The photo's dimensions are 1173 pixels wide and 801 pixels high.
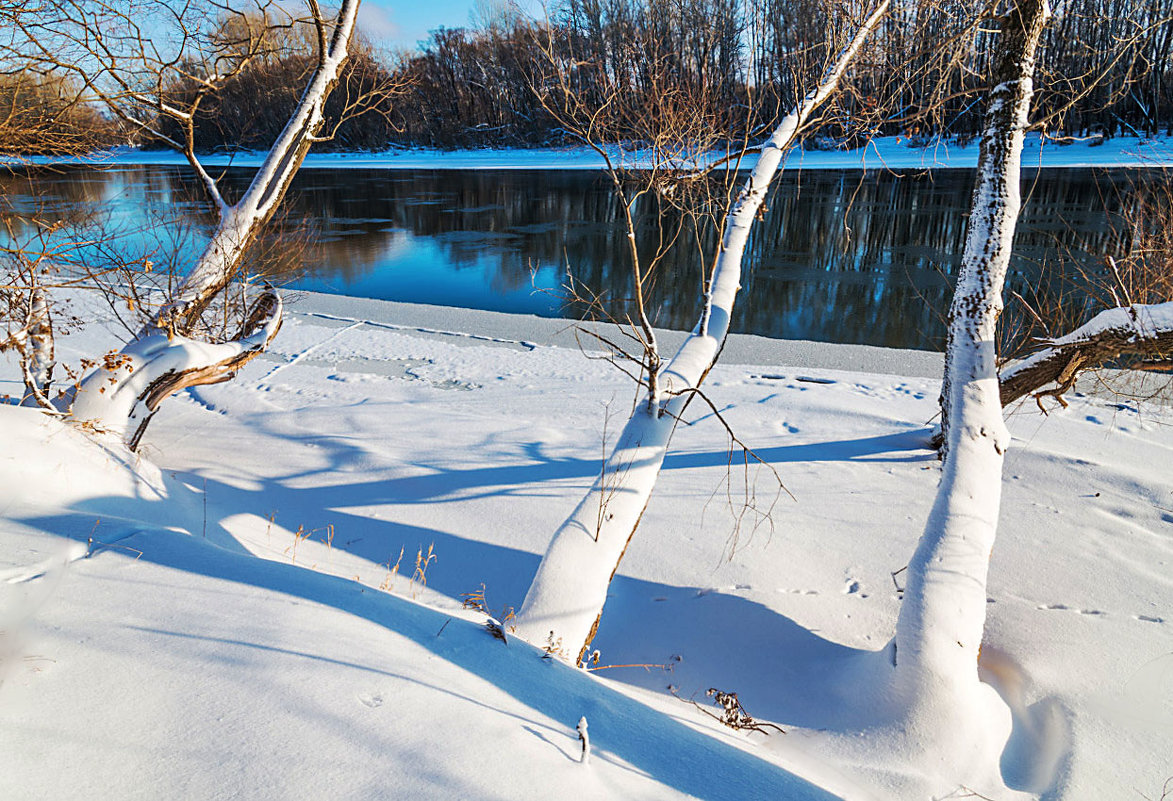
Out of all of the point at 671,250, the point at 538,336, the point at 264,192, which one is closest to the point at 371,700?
the point at 264,192

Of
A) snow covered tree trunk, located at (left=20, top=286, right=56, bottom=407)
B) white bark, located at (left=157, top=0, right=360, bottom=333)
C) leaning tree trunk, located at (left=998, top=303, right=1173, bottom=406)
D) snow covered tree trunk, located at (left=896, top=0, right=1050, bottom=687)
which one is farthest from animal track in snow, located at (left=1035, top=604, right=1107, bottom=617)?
snow covered tree trunk, located at (left=20, top=286, right=56, bottom=407)

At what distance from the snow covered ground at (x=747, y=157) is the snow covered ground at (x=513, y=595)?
52.1 feet

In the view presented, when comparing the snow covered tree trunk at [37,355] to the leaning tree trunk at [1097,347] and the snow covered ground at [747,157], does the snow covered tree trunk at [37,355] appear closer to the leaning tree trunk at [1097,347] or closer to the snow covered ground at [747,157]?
the leaning tree trunk at [1097,347]

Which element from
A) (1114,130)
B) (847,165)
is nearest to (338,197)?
(847,165)

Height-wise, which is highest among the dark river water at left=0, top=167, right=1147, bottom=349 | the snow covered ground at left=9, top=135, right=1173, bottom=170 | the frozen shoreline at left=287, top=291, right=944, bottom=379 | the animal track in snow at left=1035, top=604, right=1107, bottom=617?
the snow covered ground at left=9, top=135, right=1173, bottom=170

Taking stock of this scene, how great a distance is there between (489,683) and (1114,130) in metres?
37.4

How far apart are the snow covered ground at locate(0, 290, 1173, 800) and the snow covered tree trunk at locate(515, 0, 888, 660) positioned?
36cm

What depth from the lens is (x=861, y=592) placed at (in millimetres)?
4109

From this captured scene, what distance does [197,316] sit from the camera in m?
5.79

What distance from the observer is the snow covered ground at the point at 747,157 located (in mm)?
26578

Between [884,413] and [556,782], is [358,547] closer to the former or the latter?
[556,782]

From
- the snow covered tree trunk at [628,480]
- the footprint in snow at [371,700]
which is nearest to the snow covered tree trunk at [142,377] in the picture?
the snow covered tree trunk at [628,480]

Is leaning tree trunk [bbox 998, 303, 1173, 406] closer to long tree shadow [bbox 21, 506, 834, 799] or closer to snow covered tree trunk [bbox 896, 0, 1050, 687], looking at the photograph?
snow covered tree trunk [bbox 896, 0, 1050, 687]

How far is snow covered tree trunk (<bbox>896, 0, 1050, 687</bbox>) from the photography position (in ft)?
9.99
